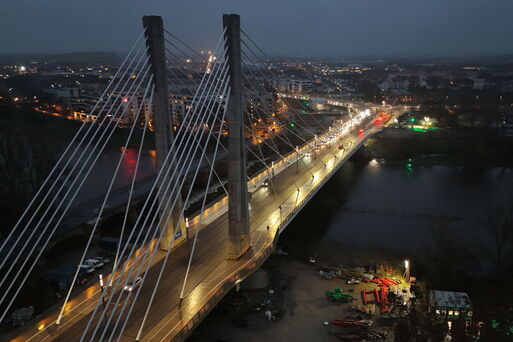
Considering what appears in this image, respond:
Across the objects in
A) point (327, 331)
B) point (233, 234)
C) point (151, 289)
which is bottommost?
point (327, 331)

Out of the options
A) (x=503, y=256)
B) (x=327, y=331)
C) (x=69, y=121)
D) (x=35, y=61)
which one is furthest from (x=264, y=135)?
(x=35, y=61)

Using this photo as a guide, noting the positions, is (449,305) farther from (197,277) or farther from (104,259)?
(104,259)

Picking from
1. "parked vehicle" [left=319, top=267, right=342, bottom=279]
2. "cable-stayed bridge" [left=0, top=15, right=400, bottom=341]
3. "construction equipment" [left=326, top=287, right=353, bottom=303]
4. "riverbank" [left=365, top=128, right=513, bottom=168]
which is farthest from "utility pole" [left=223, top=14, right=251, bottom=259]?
"riverbank" [left=365, top=128, right=513, bottom=168]

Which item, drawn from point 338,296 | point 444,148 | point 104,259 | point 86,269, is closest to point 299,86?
point 444,148

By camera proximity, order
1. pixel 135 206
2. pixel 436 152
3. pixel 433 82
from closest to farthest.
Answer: pixel 135 206, pixel 436 152, pixel 433 82

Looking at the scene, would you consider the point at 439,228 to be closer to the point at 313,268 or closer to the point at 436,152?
the point at 313,268
